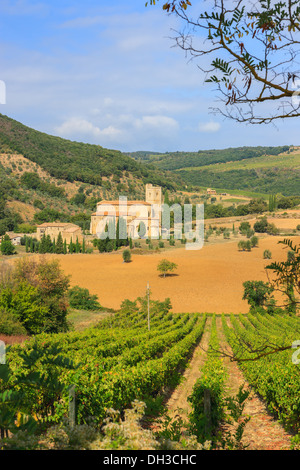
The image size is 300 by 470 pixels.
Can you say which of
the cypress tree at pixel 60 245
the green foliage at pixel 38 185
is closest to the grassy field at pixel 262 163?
the green foliage at pixel 38 185

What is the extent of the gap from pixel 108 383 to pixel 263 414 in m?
4.75

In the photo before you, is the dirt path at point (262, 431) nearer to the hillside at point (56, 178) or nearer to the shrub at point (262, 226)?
the shrub at point (262, 226)

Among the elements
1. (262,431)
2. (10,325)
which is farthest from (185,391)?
(10,325)

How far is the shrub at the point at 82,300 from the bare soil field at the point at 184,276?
1.79m

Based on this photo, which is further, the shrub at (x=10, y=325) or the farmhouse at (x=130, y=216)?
the farmhouse at (x=130, y=216)

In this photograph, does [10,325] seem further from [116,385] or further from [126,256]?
[126,256]

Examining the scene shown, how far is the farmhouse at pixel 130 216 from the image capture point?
7000 cm

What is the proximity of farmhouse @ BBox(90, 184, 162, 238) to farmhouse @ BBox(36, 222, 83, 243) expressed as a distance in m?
4.83

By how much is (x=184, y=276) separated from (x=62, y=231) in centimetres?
2862

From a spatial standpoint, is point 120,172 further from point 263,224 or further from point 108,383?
point 108,383

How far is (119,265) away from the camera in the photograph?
170 ft

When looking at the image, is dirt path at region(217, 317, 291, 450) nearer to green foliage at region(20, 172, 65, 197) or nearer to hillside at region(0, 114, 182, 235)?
hillside at region(0, 114, 182, 235)

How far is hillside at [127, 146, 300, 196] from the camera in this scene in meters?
132
